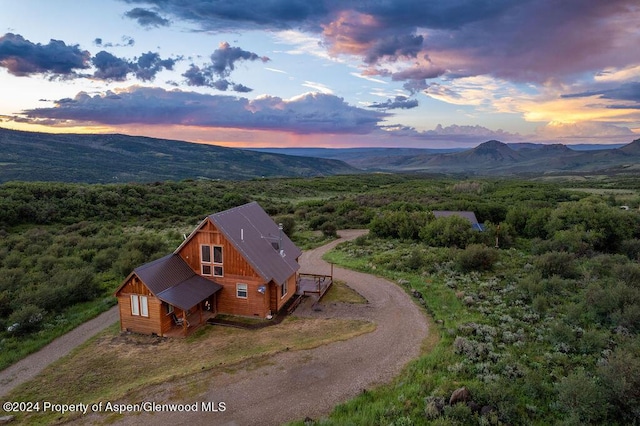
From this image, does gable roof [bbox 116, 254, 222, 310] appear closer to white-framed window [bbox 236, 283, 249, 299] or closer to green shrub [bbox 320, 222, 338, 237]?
white-framed window [bbox 236, 283, 249, 299]

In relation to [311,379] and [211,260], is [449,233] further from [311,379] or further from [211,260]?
[311,379]

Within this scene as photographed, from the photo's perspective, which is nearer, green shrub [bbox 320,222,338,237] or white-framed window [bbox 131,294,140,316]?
white-framed window [bbox 131,294,140,316]

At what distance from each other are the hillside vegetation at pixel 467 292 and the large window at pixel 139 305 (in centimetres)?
412

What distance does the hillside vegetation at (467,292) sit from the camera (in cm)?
1130

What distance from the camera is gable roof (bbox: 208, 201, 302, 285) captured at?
744 inches

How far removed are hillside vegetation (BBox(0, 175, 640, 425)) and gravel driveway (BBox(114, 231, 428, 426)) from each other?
2.88 feet

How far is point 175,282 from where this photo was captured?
18250 millimetres

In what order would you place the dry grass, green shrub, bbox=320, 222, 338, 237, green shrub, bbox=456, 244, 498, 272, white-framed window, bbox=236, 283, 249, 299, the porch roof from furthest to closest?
1. green shrub, bbox=320, 222, 338, 237
2. green shrub, bbox=456, 244, 498, 272
3. white-framed window, bbox=236, 283, 249, 299
4. the porch roof
5. the dry grass

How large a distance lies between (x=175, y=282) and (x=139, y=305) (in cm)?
179

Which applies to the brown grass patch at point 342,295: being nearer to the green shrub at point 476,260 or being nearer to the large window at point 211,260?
the large window at point 211,260

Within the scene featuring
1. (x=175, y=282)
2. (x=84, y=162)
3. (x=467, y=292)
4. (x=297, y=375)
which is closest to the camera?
(x=297, y=375)

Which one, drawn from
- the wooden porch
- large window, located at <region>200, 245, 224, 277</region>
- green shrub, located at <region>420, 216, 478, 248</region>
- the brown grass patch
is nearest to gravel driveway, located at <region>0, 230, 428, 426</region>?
the brown grass patch

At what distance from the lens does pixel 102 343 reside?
Answer: 16.8 metres

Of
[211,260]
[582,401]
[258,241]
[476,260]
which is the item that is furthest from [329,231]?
[582,401]
